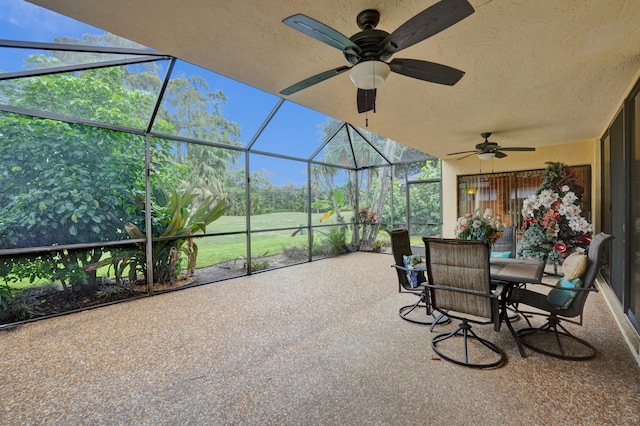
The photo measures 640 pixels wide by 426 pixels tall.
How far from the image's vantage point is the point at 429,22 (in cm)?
157

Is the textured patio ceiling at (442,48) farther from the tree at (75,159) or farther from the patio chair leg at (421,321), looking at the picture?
the patio chair leg at (421,321)

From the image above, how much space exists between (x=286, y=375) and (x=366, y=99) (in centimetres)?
238

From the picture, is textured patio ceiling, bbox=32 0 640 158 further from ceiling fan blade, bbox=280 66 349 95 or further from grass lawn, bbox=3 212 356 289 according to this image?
grass lawn, bbox=3 212 356 289

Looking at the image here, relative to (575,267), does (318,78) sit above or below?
above

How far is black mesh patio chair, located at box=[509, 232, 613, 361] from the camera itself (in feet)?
7.93

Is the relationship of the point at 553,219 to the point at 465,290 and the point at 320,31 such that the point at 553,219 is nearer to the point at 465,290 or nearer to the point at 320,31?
the point at 465,290

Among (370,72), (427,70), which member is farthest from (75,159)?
(427,70)

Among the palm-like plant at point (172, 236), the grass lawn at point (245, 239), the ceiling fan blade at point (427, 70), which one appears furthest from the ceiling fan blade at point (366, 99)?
the grass lawn at point (245, 239)

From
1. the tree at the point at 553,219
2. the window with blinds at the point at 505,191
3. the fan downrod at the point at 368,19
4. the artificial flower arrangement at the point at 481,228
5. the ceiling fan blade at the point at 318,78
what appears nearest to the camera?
the fan downrod at the point at 368,19

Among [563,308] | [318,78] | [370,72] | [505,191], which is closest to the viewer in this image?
[370,72]

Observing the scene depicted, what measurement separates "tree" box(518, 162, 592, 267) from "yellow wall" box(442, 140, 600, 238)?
67cm

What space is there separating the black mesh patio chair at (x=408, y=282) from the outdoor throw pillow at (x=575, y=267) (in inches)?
49.1

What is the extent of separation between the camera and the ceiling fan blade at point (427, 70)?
1.98 meters

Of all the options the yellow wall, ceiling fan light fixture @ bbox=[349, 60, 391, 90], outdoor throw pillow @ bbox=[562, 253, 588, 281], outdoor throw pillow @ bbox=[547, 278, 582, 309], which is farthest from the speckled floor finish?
the yellow wall
